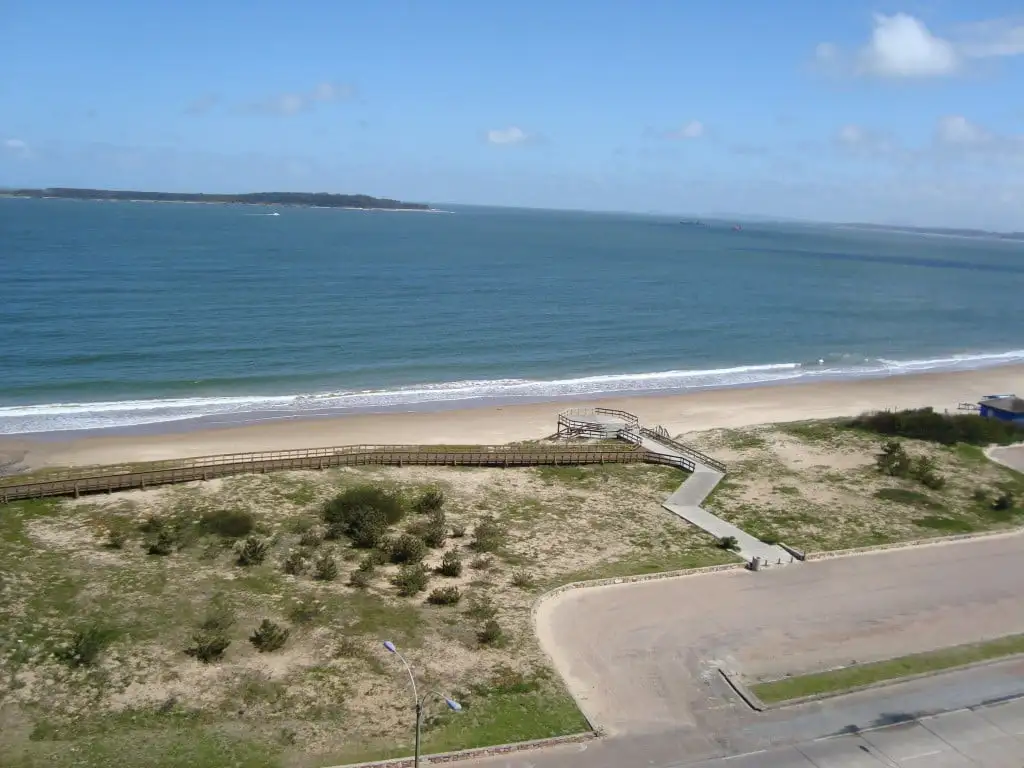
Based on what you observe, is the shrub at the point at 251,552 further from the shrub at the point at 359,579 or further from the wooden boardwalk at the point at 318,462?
the wooden boardwalk at the point at 318,462

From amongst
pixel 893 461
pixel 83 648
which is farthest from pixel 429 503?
pixel 893 461

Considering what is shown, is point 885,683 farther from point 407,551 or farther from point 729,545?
point 407,551

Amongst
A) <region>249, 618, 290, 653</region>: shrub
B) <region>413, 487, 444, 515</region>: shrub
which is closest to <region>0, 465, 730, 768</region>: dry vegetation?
<region>249, 618, 290, 653</region>: shrub

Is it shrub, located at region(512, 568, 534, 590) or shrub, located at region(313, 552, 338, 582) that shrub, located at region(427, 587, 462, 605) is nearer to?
shrub, located at region(512, 568, 534, 590)

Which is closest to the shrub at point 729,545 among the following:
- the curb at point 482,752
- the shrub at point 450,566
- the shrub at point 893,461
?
the shrub at point 450,566

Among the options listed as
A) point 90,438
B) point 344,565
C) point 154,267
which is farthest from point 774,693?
point 154,267

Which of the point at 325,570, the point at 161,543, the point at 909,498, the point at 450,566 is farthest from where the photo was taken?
the point at 909,498
